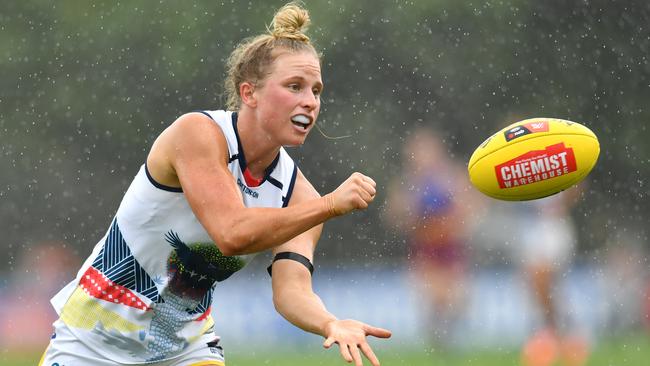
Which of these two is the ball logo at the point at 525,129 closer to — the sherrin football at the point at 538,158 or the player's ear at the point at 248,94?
the sherrin football at the point at 538,158

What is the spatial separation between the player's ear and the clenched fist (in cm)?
75

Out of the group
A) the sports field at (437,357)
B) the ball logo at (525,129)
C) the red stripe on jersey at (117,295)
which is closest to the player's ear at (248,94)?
the red stripe on jersey at (117,295)

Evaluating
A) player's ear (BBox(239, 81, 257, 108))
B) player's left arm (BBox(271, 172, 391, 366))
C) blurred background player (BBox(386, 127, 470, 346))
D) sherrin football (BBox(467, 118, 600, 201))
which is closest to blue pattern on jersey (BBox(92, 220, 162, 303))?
player's left arm (BBox(271, 172, 391, 366))

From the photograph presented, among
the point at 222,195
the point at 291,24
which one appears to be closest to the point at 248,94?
the point at 291,24

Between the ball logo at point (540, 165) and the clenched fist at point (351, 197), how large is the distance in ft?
3.48

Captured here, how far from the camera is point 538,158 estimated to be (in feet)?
15.7

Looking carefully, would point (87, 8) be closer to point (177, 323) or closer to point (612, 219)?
point (612, 219)

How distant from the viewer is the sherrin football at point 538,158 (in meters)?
4.78

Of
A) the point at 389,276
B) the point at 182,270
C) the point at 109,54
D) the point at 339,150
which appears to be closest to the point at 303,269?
the point at 182,270

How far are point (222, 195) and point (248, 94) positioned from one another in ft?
1.96

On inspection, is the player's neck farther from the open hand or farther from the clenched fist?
the open hand

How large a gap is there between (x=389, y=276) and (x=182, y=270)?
976cm

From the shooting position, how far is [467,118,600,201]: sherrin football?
4777 mm

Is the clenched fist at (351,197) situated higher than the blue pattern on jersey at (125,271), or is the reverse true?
the clenched fist at (351,197)
